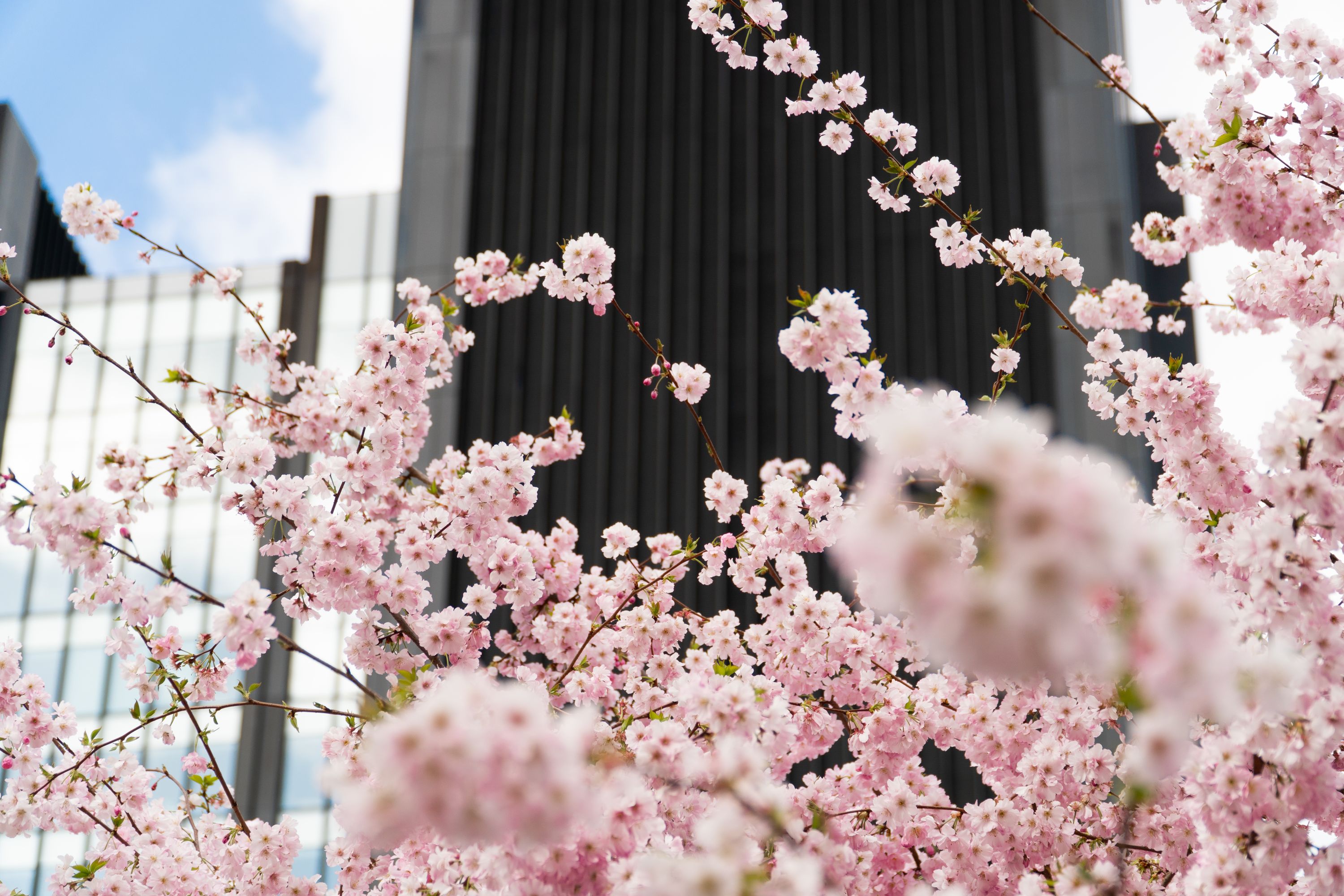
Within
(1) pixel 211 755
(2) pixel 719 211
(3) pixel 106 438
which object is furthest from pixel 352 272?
(1) pixel 211 755

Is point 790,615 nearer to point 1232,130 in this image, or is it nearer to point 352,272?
point 1232,130

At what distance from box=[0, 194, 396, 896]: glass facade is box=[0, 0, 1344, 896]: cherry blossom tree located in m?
8.92

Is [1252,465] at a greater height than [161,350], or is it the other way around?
[161,350]

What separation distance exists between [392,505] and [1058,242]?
8.57 feet

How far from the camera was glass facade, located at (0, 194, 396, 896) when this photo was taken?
528 inches

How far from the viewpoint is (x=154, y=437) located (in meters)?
15.7

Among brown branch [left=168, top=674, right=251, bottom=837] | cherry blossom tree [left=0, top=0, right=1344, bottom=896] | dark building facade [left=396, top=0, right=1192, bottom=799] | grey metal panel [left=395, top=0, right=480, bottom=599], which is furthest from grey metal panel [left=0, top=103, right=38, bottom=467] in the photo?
brown branch [left=168, top=674, right=251, bottom=837]

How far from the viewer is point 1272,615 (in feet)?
7.25

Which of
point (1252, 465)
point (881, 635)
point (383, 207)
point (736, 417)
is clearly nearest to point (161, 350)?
point (383, 207)

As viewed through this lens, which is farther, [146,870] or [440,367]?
[440,367]

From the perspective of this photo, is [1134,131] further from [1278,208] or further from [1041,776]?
[1041,776]

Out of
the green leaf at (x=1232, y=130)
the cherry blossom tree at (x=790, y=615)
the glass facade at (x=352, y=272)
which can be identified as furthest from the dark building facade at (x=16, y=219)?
the green leaf at (x=1232, y=130)

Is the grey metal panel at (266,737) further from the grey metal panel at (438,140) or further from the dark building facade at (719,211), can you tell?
the dark building facade at (719,211)

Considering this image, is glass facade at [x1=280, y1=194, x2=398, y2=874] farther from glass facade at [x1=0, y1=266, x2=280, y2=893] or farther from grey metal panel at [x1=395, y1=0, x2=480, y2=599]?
grey metal panel at [x1=395, y1=0, x2=480, y2=599]
